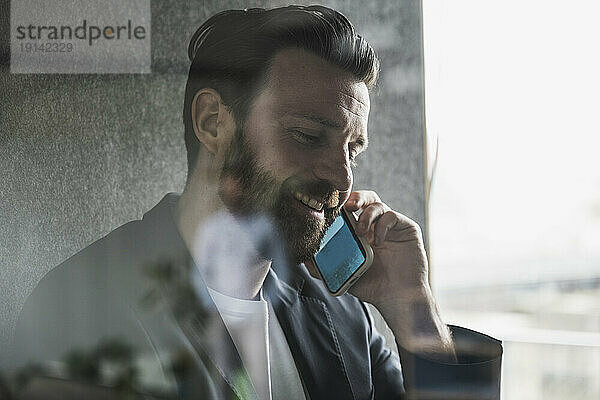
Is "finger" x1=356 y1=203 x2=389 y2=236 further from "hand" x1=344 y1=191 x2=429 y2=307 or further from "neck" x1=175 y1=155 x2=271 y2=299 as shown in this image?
"neck" x1=175 y1=155 x2=271 y2=299

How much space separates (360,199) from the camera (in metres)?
0.63

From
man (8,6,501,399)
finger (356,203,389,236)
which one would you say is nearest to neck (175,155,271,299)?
man (8,6,501,399)

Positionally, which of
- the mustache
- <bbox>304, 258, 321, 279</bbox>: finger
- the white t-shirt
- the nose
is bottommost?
the white t-shirt

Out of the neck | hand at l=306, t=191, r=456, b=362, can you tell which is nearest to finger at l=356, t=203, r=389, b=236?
hand at l=306, t=191, r=456, b=362

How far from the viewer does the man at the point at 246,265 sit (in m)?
0.61

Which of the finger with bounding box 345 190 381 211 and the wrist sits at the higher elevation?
the finger with bounding box 345 190 381 211

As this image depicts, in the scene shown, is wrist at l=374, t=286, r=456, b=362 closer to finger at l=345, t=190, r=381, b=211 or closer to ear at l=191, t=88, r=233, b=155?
finger at l=345, t=190, r=381, b=211

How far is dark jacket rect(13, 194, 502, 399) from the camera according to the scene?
62 centimetres

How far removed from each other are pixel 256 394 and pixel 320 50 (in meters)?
0.31

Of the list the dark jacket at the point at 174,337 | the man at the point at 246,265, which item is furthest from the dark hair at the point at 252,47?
the dark jacket at the point at 174,337

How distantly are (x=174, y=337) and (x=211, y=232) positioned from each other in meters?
0.10
